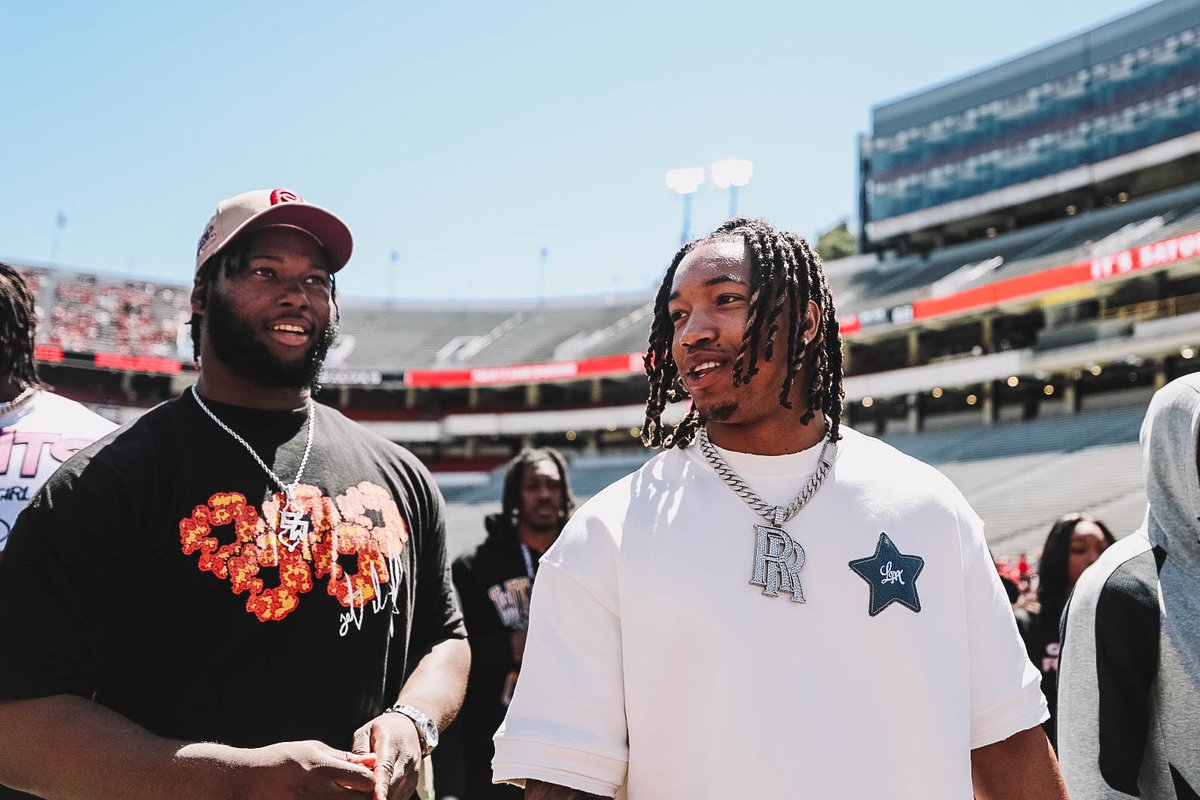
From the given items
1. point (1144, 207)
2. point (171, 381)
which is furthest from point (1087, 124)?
point (171, 381)

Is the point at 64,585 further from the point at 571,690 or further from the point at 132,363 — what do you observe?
the point at 132,363

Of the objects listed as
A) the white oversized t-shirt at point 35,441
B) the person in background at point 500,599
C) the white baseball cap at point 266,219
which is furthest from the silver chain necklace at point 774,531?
the person in background at point 500,599

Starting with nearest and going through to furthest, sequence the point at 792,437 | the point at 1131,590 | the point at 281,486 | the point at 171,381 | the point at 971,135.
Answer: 1. the point at 792,437
2. the point at 281,486
3. the point at 1131,590
4. the point at 971,135
5. the point at 171,381

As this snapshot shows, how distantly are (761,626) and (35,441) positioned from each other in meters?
2.09

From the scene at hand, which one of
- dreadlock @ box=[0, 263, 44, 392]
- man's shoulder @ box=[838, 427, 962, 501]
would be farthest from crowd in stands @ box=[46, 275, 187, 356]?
man's shoulder @ box=[838, 427, 962, 501]

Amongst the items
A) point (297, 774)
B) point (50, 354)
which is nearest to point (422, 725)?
point (297, 774)

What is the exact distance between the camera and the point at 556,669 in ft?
5.51

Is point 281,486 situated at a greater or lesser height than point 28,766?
greater

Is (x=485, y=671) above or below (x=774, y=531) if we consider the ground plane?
below

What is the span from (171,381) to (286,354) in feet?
130

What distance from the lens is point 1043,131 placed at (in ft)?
111

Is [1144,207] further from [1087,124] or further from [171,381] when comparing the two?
[171,381]

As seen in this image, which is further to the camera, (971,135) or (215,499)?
(971,135)

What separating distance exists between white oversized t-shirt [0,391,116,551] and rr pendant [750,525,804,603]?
1794mm
